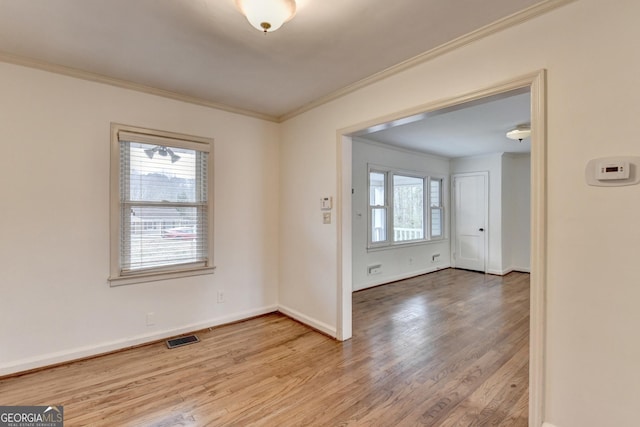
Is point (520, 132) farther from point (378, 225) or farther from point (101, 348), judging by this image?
point (101, 348)

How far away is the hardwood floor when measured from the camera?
76.8 inches

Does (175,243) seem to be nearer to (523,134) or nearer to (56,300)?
(56,300)

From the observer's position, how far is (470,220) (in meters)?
6.54

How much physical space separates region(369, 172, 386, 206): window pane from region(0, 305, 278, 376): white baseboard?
2.94m

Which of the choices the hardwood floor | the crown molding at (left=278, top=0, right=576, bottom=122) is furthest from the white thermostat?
the hardwood floor

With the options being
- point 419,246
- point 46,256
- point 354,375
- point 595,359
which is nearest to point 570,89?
point 595,359

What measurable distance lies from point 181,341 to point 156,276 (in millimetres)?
704

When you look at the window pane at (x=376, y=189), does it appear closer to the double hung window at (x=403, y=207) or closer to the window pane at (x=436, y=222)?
the double hung window at (x=403, y=207)

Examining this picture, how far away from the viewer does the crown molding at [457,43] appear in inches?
68.6

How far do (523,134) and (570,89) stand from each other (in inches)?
112

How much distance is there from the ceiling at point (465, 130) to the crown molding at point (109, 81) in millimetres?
1655

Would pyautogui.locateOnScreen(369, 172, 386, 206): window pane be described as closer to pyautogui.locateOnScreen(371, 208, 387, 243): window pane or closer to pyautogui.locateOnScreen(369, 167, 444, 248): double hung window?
pyautogui.locateOnScreen(369, 167, 444, 248): double hung window

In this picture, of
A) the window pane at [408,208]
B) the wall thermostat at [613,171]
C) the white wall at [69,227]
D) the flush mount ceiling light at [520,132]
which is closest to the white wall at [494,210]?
the window pane at [408,208]

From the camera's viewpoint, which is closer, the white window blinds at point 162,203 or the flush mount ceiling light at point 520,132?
the white window blinds at point 162,203
